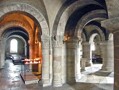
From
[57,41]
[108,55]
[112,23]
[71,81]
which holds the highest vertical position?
[112,23]

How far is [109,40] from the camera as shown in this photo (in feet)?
40.8

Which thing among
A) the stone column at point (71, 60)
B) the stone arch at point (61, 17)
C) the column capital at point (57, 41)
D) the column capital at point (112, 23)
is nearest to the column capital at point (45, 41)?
the column capital at point (57, 41)

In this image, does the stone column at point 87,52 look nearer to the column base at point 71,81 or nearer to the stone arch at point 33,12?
the column base at point 71,81

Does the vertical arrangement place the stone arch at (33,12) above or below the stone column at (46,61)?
above

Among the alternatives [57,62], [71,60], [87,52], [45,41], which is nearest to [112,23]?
[57,62]

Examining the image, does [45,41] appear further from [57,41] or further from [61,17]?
[61,17]

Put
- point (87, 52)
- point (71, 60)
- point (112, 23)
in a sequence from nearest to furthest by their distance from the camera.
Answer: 1. point (112, 23)
2. point (71, 60)
3. point (87, 52)

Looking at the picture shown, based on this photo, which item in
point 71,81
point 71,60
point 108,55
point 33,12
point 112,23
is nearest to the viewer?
point 112,23

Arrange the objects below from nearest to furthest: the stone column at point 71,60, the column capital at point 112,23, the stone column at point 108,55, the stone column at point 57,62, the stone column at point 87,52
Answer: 1. the column capital at point 112,23
2. the stone column at point 57,62
3. the stone column at point 71,60
4. the stone column at point 108,55
5. the stone column at point 87,52

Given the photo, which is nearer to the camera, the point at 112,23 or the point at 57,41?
the point at 112,23

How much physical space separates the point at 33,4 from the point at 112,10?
16.9 feet

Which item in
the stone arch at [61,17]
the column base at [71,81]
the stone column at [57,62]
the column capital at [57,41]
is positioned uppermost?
the stone arch at [61,17]

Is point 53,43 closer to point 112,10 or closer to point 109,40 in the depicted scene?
point 112,10

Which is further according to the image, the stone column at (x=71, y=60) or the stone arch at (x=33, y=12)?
the stone column at (x=71, y=60)
